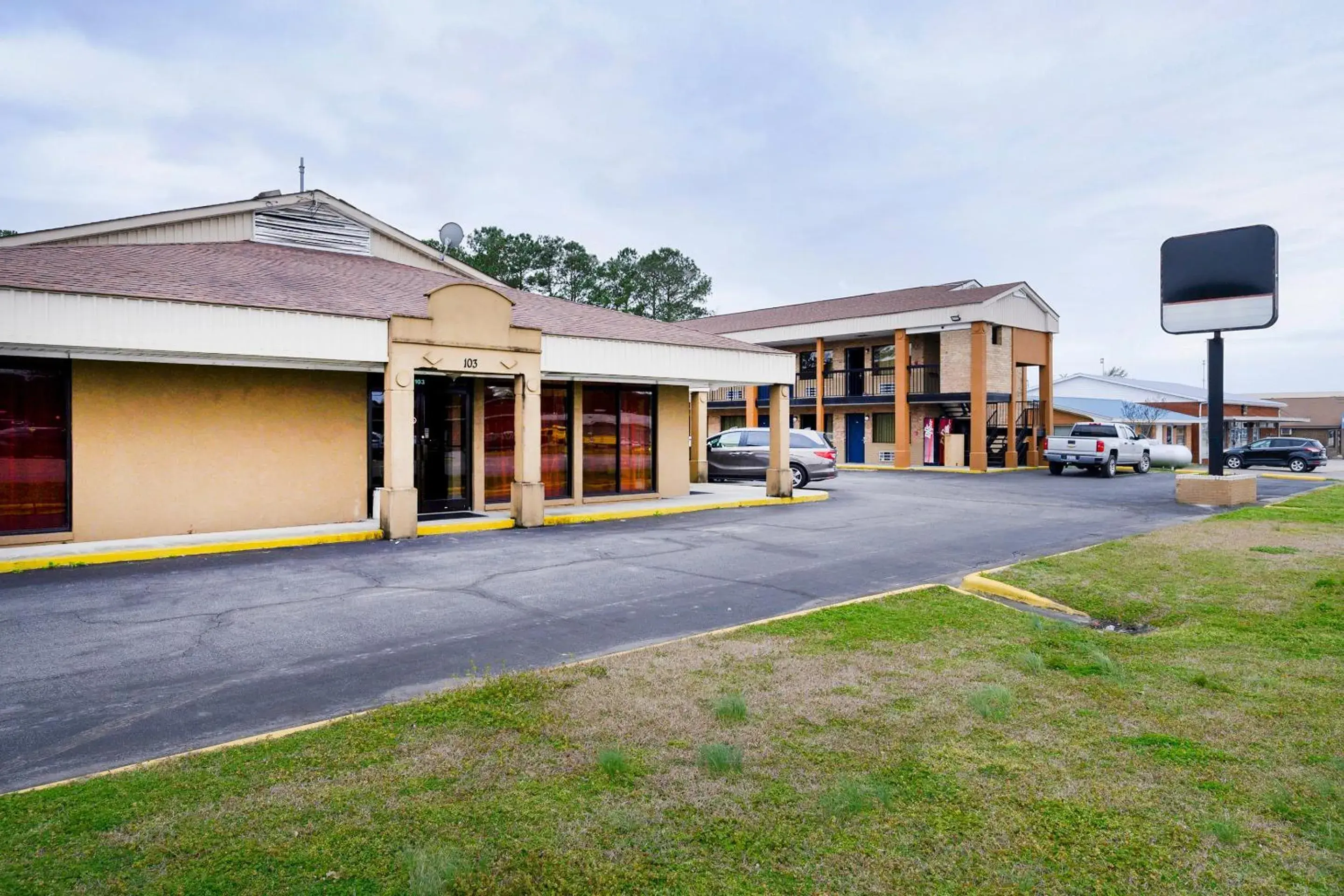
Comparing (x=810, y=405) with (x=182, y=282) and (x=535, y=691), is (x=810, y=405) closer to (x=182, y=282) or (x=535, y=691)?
(x=182, y=282)

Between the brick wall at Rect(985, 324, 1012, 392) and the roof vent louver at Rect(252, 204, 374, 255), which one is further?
the brick wall at Rect(985, 324, 1012, 392)

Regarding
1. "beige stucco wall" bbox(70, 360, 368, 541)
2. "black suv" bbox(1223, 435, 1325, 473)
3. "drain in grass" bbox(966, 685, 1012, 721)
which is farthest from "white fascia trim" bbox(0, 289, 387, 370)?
"black suv" bbox(1223, 435, 1325, 473)

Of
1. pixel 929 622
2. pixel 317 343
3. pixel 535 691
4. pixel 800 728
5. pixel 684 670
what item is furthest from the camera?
pixel 317 343

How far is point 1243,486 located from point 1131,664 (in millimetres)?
16738

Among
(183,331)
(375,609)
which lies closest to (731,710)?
(375,609)

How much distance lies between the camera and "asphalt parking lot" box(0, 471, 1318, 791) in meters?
5.12

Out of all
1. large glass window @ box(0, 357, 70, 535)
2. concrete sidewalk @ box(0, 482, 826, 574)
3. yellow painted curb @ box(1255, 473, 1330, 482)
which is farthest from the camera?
yellow painted curb @ box(1255, 473, 1330, 482)

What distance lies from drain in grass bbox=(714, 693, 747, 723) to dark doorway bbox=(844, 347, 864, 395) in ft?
112

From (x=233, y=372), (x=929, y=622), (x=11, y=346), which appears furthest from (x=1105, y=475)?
(x=11, y=346)

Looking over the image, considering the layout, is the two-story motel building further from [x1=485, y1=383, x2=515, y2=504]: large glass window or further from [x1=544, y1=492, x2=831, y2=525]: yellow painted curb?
[x1=485, y1=383, x2=515, y2=504]: large glass window

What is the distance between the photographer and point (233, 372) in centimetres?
1303

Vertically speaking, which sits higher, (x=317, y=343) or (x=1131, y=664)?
(x=317, y=343)

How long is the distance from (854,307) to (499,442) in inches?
1062

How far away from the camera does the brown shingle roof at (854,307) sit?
34.4 metres
